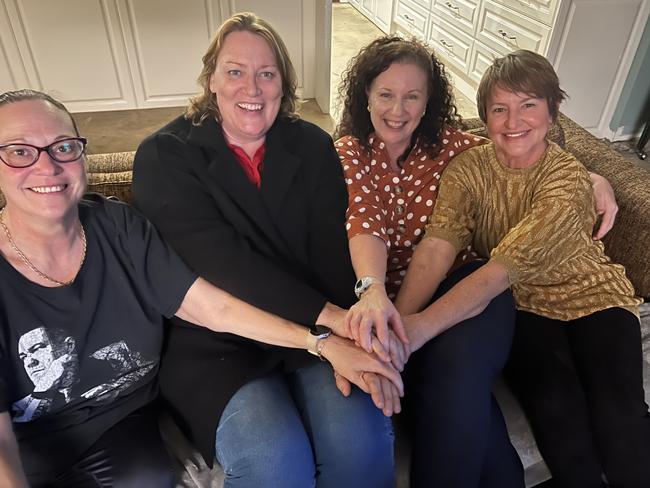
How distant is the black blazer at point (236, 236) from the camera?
1.15 m

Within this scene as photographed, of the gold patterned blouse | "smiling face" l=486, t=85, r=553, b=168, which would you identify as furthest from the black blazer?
"smiling face" l=486, t=85, r=553, b=168

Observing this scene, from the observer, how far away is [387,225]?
4.68 ft

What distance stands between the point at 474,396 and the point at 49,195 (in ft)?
3.01

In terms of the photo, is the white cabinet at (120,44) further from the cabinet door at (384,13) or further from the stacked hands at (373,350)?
the stacked hands at (373,350)

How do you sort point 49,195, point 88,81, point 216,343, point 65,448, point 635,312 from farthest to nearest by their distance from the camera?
point 88,81 → point 635,312 → point 216,343 → point 65,448 → point 49,195

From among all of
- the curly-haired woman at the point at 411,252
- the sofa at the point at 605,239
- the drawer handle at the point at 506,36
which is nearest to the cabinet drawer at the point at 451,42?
the drawer handle at the point at 506,36

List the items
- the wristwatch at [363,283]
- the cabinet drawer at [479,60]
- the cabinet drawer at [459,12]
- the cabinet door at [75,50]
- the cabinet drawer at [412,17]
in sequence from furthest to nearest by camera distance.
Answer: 1. the cabinet drawer at [412,17]
2. the cabinet drawer at [459,12]
3. the cabinet drawer at [479,60]
4. the cabinet door at [75,50]
5. the wristwatch at [363,283]

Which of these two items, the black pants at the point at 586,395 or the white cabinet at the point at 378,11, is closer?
the black pants at the point at 586,395

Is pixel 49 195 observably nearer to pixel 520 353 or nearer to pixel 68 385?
pixel 68 385

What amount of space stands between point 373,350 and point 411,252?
40 centimetres

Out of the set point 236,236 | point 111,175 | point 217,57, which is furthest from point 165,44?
point 236,236

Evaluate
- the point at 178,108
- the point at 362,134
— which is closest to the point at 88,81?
the point at 178,108

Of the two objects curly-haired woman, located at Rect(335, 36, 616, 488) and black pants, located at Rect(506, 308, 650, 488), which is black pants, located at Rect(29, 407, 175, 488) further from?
black pants, located at Rect(506, 308, 650, 488)

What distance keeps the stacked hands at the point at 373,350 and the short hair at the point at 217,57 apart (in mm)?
573
